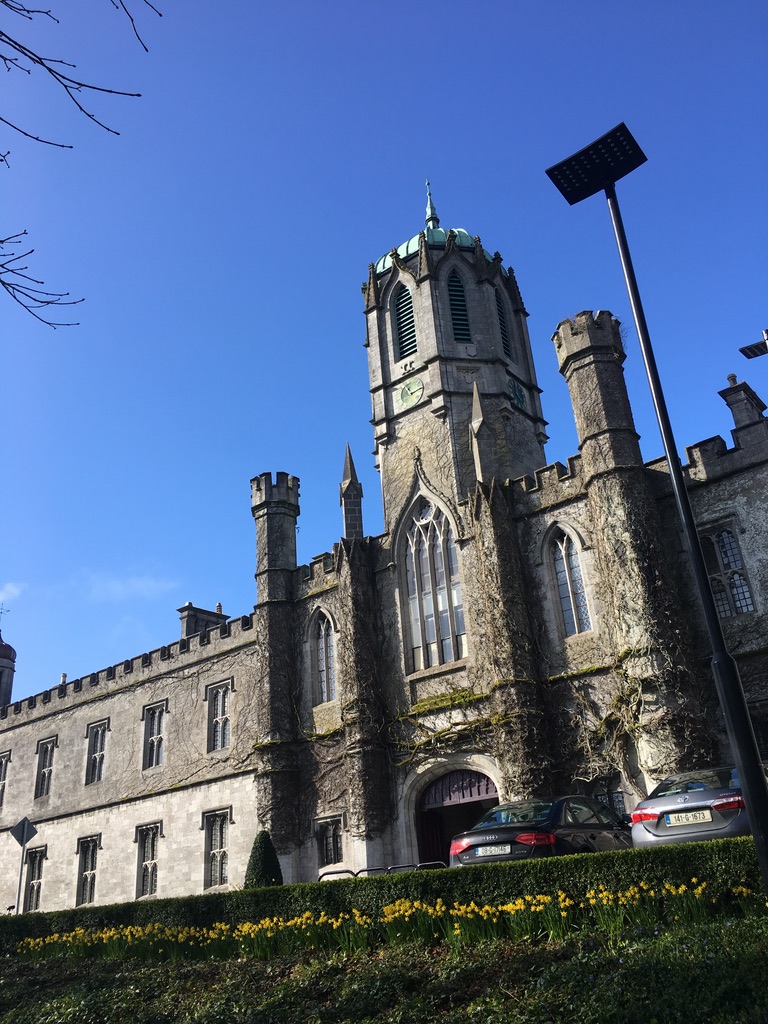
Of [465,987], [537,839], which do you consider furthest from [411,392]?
[465,987]

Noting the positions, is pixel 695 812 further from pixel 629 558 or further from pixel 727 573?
pixel 727 573

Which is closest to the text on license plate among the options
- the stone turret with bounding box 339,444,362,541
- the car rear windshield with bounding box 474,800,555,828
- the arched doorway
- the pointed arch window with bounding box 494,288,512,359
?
the car rear windshield with bounding box 474,800,555,828

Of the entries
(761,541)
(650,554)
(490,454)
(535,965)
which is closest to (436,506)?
(490,454)

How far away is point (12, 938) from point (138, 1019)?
10197mm

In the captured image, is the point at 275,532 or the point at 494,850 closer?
the point at 494,850

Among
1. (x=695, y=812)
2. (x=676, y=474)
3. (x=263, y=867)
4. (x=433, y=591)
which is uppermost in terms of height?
(x=433, y=591)

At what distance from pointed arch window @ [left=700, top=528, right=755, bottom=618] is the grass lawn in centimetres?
1105

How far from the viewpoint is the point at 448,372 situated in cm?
2581

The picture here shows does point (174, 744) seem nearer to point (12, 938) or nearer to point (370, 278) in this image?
point (12, 938)

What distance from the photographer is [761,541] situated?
18.3m

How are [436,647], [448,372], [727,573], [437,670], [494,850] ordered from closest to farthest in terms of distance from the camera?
[494,850] < [727,573] < [437,670] < [436,647] < [448,372]

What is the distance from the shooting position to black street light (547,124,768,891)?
705 centimetres

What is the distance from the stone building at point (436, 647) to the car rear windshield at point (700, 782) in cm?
522

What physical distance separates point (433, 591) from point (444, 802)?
5253 mm
